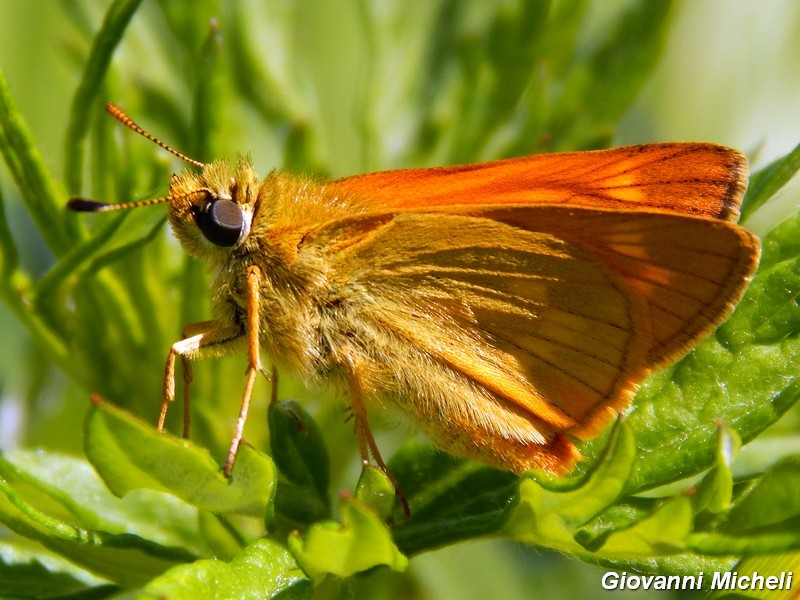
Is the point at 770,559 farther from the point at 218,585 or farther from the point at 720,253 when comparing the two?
the point at 218,585

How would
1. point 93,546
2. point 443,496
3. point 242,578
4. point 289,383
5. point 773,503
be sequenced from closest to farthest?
point 773,503, point 242,578, point 93,546, point 443,496, point 289,383

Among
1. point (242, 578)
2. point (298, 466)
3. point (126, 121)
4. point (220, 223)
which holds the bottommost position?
point (242, 578)

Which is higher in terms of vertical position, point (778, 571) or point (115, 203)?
point (115, 203)

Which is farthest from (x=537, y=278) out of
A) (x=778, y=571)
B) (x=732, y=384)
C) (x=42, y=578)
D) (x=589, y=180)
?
(x=42, y=578)

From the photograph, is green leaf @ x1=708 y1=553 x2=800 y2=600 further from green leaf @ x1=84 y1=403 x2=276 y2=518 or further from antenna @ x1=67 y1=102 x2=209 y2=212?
antenna @ x1=67 y1=102 x2=209 y2=212

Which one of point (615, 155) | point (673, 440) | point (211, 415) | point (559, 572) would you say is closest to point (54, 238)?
point (211, 415)

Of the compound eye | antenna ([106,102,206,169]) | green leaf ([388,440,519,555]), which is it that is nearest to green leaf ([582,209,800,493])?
green leaf ([388,440,519,555])

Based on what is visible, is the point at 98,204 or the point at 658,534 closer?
the point at 658,534

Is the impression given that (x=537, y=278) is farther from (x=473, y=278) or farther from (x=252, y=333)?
(x=252, y=333)
